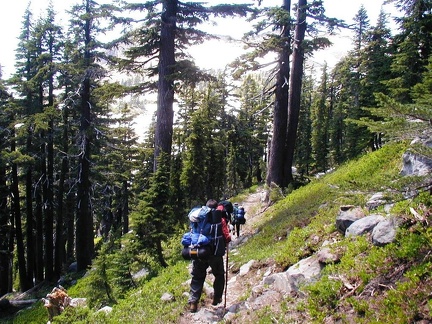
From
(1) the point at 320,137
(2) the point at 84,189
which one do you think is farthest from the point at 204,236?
(1) the point at 320,137

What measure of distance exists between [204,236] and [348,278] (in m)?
2.50

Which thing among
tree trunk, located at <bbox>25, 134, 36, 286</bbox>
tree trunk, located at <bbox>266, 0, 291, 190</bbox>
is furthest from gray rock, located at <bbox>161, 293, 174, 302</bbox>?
tree trunk, located at <bbox>25, 134, 36, 286</bbox>

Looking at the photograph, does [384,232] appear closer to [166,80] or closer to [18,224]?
[166,80]

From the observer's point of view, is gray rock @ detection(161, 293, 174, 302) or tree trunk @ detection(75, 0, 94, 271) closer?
gray rock @ detection(161, 293, 174, 302)

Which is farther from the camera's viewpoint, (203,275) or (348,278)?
(203,275)

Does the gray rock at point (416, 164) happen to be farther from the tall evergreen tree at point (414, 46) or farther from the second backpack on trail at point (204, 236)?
the tall evergreen tree at point (414, 46)

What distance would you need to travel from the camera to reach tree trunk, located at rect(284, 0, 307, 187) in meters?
14.3

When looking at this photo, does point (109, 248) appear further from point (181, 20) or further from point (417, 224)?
point (181, 20)

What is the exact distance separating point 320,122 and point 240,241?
1642 inches

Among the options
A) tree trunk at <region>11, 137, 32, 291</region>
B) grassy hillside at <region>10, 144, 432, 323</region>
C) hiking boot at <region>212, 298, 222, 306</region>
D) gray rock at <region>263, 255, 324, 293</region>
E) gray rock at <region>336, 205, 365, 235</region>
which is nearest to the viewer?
grassy hillside at <region>10, 144, 432, 323</region>

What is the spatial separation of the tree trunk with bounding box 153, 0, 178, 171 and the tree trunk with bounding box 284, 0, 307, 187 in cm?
553

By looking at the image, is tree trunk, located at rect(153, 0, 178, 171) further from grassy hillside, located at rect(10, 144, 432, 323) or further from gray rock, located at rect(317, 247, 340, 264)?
gray rock, located at rect(317, 247, 340, 264)

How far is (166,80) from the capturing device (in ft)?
37.2

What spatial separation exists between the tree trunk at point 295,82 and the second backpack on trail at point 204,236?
30.3 feet
